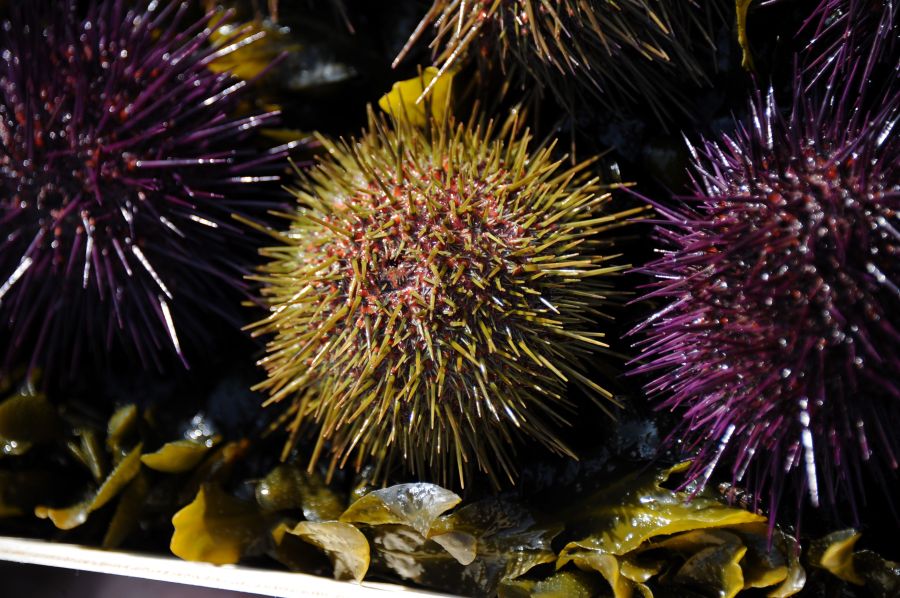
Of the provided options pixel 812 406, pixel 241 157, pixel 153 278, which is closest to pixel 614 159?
pixel 812 406

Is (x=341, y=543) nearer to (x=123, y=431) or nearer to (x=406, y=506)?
(x=406, y=506)

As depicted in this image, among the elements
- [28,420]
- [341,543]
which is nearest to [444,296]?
[341,543]

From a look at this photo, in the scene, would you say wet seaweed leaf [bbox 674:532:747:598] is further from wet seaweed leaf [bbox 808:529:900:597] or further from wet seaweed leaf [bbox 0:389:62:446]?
wet seaweed leaf [bbox 0:389:62:446]

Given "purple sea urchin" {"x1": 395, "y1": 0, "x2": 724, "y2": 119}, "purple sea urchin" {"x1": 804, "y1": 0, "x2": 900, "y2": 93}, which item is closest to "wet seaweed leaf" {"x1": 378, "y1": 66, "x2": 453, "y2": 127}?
"purple sea urchin" {"x1": 395, "y1": 0, "x2": 724, "y2": 119}

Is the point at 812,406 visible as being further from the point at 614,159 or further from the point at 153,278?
the point at 153,278

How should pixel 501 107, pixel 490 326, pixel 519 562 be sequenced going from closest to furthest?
pixel 490 326, pixel 519 562, pixel 501 107

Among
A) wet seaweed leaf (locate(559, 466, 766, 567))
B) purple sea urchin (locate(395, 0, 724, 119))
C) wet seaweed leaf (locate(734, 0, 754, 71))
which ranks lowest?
wet seaweed leaf (locate(559, 466, 766, 567))
